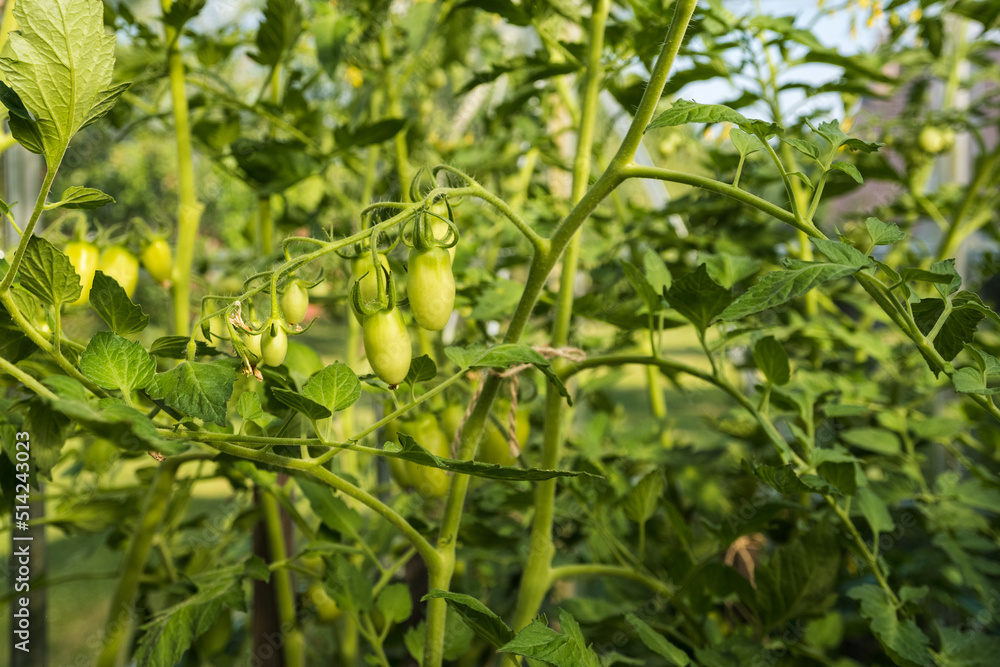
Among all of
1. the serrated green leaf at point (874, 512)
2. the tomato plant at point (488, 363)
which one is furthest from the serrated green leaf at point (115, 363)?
the serrated green leaf at point (874, 512)

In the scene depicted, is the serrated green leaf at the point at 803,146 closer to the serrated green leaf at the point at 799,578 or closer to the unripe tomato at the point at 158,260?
the serrated green leaf at the point at 799,578

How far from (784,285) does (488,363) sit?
0.12 meters

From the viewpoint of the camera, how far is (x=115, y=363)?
29 centimetres

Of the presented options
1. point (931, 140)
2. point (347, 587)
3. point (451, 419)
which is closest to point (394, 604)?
point (347, 587)

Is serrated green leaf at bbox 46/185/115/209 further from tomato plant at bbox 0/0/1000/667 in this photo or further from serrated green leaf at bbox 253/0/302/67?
serrated green leaf at bbox 253/0/302/67

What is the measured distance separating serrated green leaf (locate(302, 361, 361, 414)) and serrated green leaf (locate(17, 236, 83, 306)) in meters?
0.10

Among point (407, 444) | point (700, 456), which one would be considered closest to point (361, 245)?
point (407, 444)

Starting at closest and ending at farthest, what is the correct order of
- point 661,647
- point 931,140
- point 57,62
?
point 57,62, point 661,647, point 931,140

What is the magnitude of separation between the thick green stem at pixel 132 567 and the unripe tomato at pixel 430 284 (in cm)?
29

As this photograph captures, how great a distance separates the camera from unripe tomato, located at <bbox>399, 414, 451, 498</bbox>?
506 millimetres

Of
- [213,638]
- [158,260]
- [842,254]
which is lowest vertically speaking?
[213,638]

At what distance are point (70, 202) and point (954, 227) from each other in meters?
0.80

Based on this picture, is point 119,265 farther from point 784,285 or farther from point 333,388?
point 784,285

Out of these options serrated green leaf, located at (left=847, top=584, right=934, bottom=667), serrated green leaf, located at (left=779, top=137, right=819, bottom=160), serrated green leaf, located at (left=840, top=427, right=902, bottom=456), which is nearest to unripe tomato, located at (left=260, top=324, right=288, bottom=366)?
serrated green leaf, located at (left=779, top=137, right=819, bottom=160)
